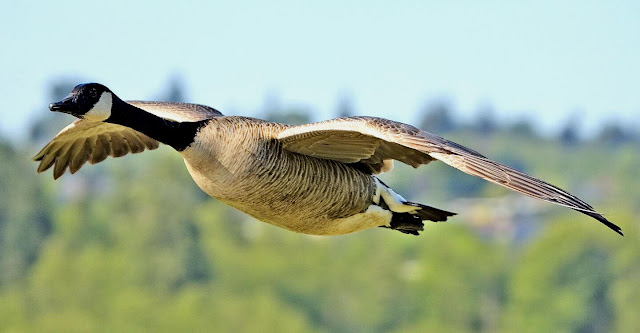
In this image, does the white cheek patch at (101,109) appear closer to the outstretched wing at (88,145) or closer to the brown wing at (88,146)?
the outstretched wing at (88,145)

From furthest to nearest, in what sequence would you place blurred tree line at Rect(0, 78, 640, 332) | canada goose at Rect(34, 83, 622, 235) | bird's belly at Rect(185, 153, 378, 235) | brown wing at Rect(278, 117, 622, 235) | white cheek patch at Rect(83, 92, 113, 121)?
blurred tree line at Rect(0, 78, 640, 332) < bird's belly at Rect(185, 153, 378, 235) < white cheek patch at Rect(83, 92, 113, 121) < canada goose at Rect(34, 83, 622, 235) < brown wing at Rect(278, 117, 622, 235)

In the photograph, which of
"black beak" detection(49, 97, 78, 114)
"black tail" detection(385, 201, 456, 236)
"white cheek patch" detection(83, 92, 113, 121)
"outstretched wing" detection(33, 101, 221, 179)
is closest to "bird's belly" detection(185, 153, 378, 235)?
"black tail" detection(385, 201, 456, 236)

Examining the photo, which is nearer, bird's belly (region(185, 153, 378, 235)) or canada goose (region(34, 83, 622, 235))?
canada goose (region(34, 83, 622, 235))

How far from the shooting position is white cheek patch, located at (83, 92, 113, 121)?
11.7m

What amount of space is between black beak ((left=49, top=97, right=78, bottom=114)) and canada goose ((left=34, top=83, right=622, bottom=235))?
12 mm

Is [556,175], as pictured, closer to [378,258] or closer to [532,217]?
[532,217]

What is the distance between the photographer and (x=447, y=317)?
9581 cm

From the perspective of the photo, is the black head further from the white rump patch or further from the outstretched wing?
the white rump patch

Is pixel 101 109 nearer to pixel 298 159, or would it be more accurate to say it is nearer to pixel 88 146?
pixel 298 159

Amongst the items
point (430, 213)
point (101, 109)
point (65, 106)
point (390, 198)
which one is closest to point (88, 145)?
point (101, 109)

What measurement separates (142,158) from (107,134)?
136129 millimetres

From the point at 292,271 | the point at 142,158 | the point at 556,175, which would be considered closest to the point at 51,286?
the point at 292,271

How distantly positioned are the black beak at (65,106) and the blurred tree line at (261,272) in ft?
231

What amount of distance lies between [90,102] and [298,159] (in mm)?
1976
